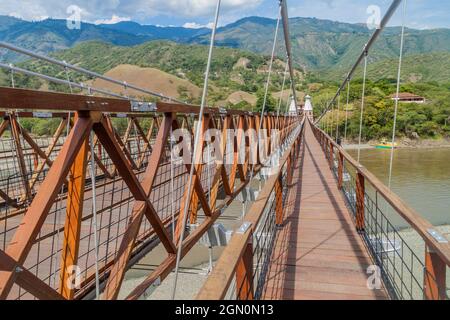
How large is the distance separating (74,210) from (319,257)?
1.79 metres

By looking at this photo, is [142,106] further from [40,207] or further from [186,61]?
[186,61]

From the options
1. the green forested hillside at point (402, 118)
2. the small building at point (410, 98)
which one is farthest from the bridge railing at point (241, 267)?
the small building at point (410, 98)

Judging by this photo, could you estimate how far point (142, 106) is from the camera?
5.16 feet

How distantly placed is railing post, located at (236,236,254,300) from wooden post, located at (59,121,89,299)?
0.61m

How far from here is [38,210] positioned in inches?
39.0

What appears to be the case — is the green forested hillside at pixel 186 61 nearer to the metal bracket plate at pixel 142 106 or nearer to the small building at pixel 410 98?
the small building at pixel 410 98

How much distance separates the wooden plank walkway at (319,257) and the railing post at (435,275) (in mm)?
654

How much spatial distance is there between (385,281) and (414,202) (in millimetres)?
16643

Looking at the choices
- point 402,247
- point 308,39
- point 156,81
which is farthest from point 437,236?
point 308,39

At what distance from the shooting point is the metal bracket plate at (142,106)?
4.98 ft

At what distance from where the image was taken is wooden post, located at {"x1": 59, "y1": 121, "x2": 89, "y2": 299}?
1193 mm

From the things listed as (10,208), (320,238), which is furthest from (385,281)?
(10,208)

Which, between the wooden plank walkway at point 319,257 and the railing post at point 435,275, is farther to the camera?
the wooden plank walkway at point 319,257
